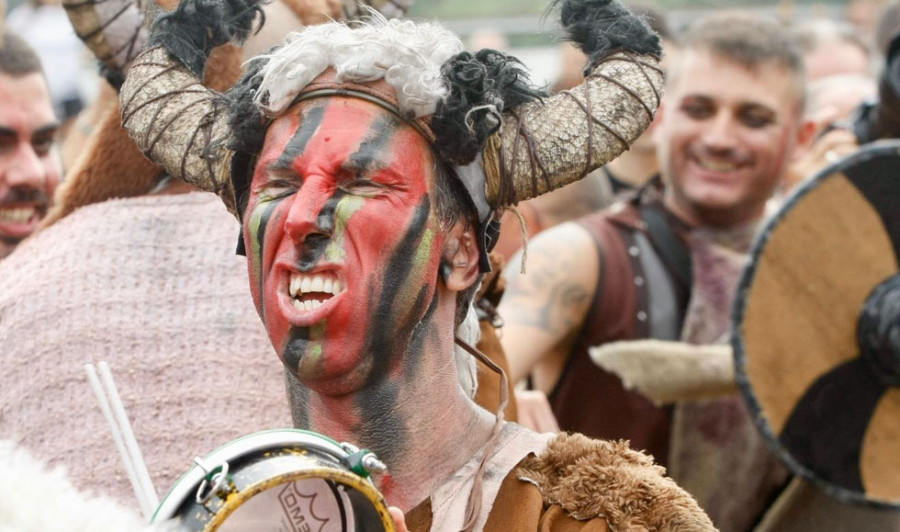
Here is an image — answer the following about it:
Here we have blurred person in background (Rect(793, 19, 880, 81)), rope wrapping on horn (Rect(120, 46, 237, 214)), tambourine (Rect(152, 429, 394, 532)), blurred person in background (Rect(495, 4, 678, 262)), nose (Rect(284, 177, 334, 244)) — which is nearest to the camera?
tambourine (Rect(152, 429, 394, 532))

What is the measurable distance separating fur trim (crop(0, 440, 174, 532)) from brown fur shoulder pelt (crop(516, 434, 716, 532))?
1.14 m

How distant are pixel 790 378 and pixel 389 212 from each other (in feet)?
4.95

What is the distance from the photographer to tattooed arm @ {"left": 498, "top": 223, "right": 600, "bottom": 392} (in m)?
5.35

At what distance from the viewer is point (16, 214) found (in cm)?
530

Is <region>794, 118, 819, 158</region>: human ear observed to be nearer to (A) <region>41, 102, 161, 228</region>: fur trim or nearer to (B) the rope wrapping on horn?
(A) <region>41, 102, 161, 228</region>: fur trim

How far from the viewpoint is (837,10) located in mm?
11820

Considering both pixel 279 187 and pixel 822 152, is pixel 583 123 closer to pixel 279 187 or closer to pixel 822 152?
pixel 279 187

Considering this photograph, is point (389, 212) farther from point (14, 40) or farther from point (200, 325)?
point (14, 40)

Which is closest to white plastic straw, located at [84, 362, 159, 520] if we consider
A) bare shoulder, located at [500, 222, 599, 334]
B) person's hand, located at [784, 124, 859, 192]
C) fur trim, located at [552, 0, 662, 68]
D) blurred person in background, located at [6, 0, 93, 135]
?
fur trim, located at [552, 0, 662, 68]

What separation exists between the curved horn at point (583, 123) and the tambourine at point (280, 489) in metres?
0.70

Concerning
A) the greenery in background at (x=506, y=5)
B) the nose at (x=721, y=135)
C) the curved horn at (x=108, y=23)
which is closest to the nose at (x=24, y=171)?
the curved horn at (x=108, y=23)

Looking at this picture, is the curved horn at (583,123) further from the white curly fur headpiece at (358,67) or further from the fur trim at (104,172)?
the fur trim at (104,172)

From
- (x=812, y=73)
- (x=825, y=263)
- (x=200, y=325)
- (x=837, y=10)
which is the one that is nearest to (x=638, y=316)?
(x=825, y=263)

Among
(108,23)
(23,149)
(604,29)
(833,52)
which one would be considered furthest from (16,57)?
(833,52)
